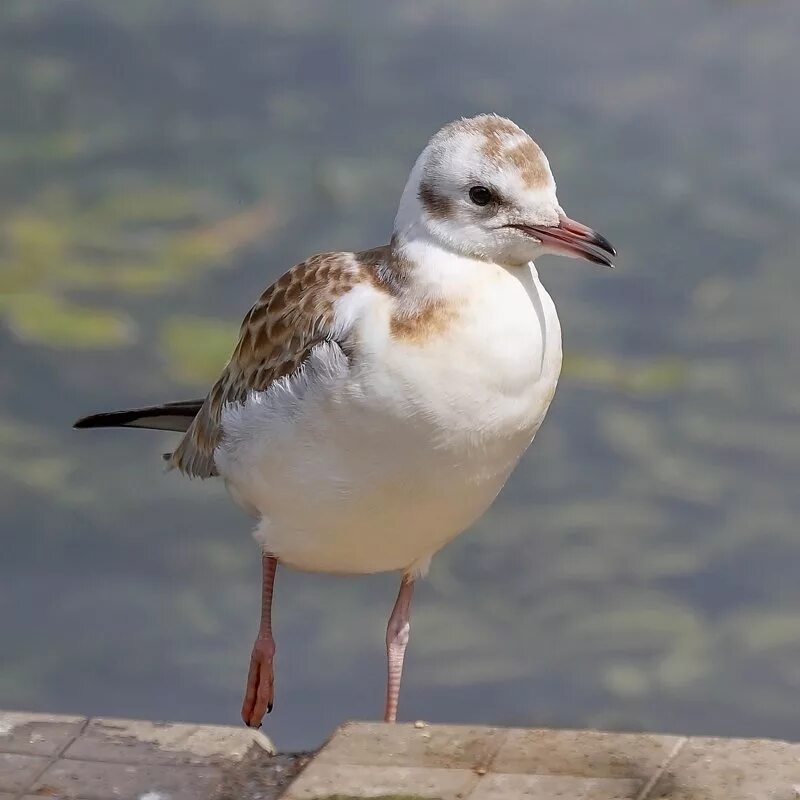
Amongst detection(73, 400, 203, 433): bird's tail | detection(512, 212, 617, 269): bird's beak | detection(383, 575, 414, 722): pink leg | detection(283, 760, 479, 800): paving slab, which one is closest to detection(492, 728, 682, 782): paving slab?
detection(283, 760, 479, 800): paving slab

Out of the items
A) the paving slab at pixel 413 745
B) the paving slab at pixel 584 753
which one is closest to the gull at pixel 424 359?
the paving slab at pixel 413 745

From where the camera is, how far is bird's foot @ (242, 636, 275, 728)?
6195 millimetres

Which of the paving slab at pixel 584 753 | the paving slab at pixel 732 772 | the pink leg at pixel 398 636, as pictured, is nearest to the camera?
the paving slab at pixel 732 772

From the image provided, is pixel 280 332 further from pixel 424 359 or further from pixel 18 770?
pixel 18 770

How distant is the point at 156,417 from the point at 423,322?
6.81 feet

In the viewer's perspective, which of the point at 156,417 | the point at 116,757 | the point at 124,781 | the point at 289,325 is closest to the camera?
the point at 124,781

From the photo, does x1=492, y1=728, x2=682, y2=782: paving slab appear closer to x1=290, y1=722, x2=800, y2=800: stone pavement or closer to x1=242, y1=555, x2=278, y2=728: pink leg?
x1=290, y1=722, x2=800, y2=800: stone pavement

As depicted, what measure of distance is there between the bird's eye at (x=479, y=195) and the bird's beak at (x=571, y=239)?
0.36 feet

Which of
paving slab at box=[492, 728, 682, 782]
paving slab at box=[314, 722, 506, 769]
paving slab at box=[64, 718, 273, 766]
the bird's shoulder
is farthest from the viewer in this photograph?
the bird's shoulder

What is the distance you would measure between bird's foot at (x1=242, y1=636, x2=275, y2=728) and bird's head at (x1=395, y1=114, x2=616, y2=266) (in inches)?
66.9

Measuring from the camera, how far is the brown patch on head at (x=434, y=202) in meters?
5.20

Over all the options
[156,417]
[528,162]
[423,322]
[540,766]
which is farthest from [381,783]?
[156,417]

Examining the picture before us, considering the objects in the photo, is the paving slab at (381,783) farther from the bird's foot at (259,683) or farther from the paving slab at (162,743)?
the bird's foot at (259,683)

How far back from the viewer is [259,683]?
6.25 m
